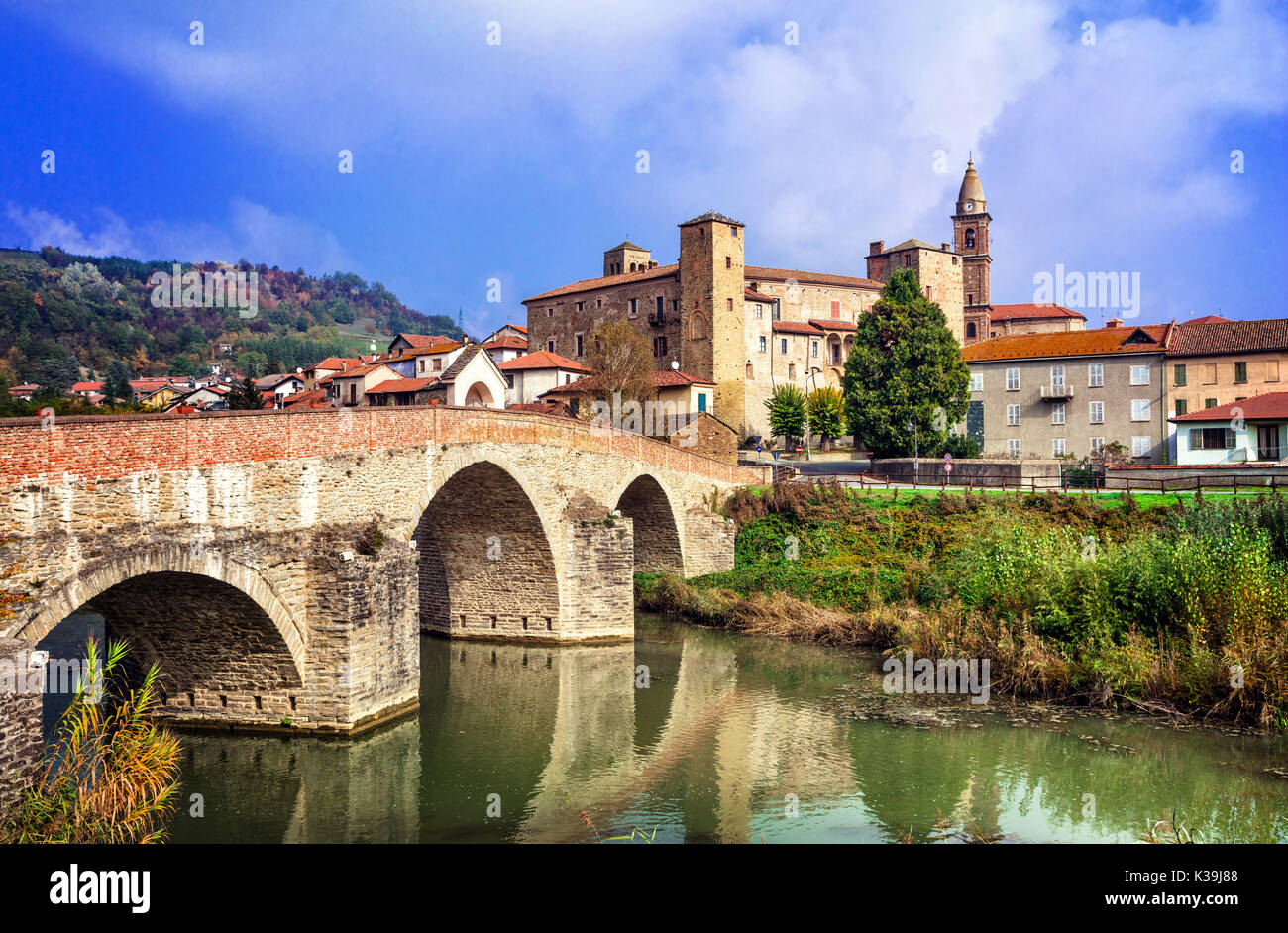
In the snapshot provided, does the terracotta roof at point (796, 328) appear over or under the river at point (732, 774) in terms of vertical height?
over

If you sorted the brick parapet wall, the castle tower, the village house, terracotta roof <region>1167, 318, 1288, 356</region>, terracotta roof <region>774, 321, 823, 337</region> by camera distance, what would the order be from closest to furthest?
the brick parapet wall
terracotta roof <region>1167, 318, 1288, 356</region>
the village house
the castle tower
terracotta roof <region>774, 321, 823, 337</region>

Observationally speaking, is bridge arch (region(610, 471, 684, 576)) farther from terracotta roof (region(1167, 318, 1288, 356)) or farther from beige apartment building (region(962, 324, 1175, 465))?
terracotta roof (region(1167, 318, 1288, 356))

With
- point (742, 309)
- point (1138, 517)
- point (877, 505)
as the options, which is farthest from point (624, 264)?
point (1138, 517)


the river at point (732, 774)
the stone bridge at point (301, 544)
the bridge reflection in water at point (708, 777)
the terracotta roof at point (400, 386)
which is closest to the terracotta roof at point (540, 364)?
the terracotta roof at point (400, 386)

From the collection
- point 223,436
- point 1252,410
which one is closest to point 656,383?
point 1252,410

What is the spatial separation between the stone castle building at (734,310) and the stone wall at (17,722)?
41.8 meters

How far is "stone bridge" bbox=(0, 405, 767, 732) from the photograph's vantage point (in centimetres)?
1093

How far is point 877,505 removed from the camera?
3098 centimetres

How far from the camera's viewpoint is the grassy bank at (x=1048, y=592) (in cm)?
1631

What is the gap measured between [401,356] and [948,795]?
4896 centimetres

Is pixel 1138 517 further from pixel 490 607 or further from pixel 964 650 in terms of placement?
pixel 490 607

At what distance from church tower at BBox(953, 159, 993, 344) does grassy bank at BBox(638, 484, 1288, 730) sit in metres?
49.2

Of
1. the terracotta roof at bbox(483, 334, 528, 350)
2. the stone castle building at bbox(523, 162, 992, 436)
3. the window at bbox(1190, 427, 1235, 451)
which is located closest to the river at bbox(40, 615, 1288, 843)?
the window at bbox(1190, 427, 1235, 451)

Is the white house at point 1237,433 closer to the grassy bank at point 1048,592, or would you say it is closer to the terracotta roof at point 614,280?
the grassy bank at point 1048,592
